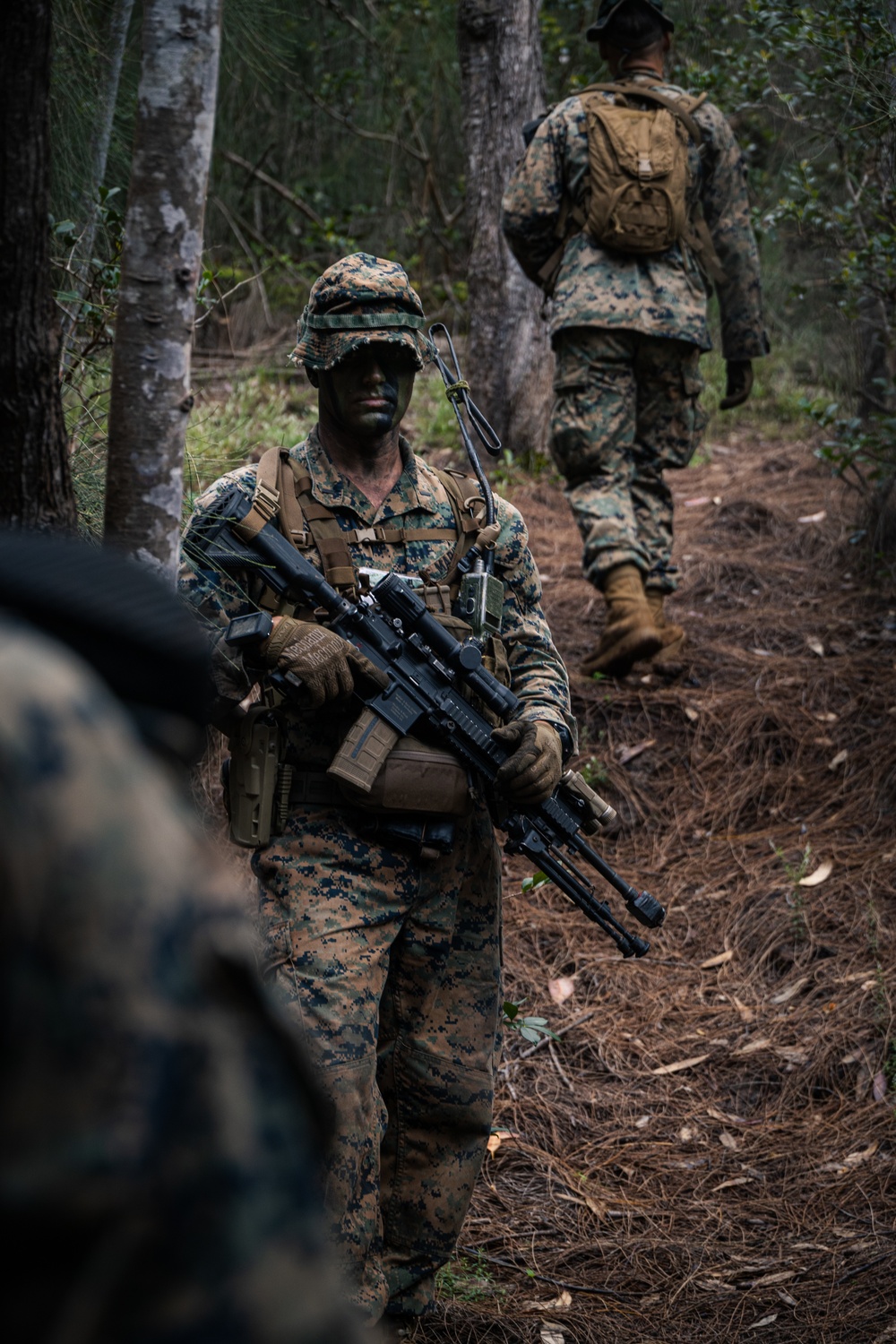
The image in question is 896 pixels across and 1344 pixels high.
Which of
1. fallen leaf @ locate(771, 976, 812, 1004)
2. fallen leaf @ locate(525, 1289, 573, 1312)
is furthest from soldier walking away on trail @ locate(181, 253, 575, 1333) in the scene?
fallen leaf @ locate(771, 976, 812, 1004)

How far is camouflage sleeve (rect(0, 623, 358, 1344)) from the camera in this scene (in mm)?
684

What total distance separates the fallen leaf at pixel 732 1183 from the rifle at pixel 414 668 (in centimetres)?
107

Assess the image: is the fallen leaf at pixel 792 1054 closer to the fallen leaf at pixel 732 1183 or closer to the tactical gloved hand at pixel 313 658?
the fallen leaf at pixel 732 1183

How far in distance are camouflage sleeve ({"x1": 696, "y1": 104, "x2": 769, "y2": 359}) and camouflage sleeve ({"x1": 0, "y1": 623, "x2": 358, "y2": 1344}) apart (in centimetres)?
574

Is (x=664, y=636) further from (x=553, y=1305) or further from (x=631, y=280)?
(x=553, y=1305)

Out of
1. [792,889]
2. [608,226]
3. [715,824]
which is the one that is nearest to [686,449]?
[608,226]

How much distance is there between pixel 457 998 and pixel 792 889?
6.93 ft

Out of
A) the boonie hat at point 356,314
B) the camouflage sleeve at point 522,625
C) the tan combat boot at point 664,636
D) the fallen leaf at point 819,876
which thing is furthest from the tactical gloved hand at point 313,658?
the tan combat boot at point 664,636

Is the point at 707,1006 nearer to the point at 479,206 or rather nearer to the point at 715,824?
the point at 715,824

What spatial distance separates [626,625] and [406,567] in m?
2.62

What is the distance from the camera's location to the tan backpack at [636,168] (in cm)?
566

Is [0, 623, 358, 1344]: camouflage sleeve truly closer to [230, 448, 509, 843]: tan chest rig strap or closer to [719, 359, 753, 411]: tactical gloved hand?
[230, 448, 509, 843]: tan chest rig strap

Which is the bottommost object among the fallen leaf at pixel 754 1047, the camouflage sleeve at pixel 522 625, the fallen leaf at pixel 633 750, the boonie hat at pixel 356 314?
the fallen leaf at pixel 754 1047

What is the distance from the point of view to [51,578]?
0.92m
